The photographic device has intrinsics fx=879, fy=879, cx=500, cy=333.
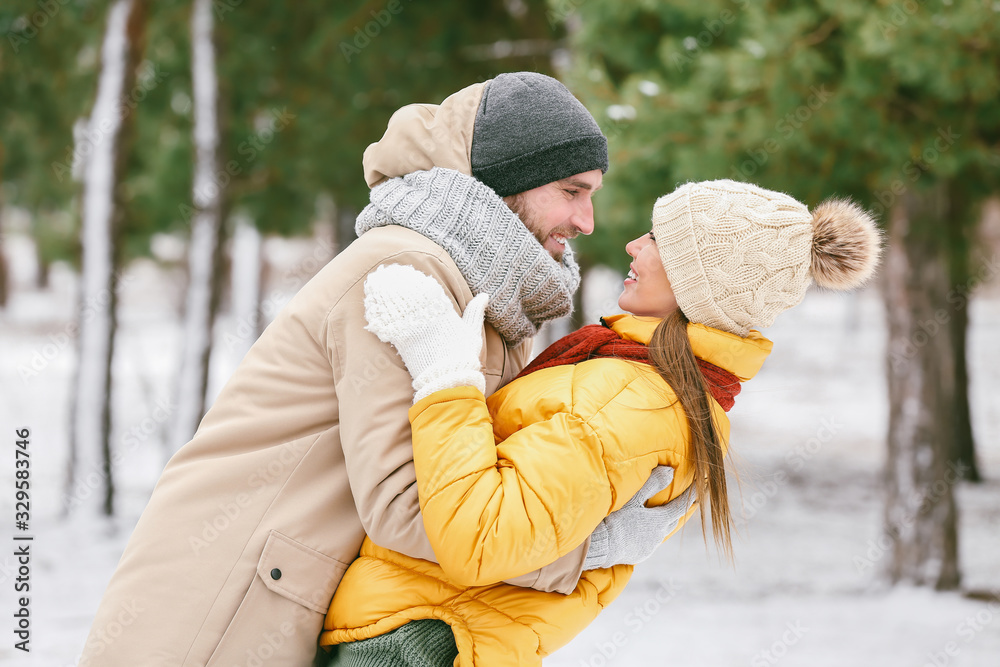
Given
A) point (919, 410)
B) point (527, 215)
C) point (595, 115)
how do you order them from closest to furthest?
point (527, 215) → point (595, 115) → point (919, 410)

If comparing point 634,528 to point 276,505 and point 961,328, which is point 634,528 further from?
point 961,328

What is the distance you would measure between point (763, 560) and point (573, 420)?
6.47 m

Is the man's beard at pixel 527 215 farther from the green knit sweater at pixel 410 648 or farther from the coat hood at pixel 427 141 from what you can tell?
the green knit sweater at pixel 410 648

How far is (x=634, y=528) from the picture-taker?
1.68 m

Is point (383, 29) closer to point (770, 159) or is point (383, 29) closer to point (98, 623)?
point (770, 159)

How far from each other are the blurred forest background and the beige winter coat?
10.9ft

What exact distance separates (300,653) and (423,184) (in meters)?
0.91

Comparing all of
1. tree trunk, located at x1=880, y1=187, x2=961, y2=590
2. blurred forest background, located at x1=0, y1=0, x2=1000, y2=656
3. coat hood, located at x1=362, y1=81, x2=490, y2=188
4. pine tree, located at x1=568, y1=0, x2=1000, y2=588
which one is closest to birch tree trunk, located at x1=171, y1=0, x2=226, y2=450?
blurred forest background, located at x1=0, y1=0, x2=1000, y2=656

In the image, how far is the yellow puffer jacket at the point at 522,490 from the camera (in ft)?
4.70

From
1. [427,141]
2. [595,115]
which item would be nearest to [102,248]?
[595,115]

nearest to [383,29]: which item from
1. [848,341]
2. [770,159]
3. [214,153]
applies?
[214,153]

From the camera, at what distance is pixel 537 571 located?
1.57 meters

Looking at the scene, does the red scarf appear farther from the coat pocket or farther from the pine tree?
the pine tree

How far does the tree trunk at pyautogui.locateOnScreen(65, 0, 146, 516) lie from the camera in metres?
7.05
